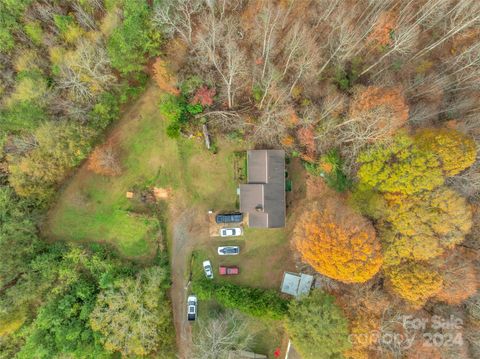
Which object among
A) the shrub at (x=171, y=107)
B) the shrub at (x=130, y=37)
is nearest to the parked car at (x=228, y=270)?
the shrub at (x=171, y=107)

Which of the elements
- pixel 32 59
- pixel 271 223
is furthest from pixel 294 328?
pixel 32 59

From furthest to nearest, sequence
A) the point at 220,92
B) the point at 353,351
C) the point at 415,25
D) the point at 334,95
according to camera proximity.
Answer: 1. the point at 220,92
2. the point at 334,95
3. the point at 415,25
4. the point at 353,351

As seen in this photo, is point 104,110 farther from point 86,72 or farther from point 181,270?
point 181,270

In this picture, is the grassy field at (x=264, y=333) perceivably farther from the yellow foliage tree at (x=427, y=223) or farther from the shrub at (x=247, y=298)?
the yellow foliage tree at (x=427, y=223)

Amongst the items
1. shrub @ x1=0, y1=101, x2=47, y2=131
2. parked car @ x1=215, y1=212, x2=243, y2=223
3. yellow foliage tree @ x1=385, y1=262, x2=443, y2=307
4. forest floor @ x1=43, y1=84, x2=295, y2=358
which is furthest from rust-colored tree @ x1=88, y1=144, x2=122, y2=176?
yellow foliage tree @ x1=385, y1=262, x2=443, y2=307

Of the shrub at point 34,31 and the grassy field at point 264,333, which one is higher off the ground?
the shrub at point 34,31

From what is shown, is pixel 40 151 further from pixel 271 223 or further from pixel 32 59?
pixel 271 223
